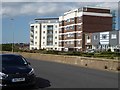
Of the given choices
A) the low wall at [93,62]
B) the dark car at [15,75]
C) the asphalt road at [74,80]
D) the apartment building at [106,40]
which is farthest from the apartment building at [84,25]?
the dark car at [15,75]

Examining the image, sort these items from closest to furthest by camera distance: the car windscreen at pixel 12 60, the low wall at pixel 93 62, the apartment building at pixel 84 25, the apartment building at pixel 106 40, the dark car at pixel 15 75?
1. the dark car at pixel 15 75
2. the car windscreen at pixel 12 60
3. the low wall at pixel 93 62
4. the apartment building at pixel 106 40
5. the apartment building at pixel 84 25

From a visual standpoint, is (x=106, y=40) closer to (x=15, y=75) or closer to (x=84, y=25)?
(x=84, y=25)

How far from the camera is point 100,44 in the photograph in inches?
3703

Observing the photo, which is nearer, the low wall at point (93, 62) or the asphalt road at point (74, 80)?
the asphalt road at point (74, 80)


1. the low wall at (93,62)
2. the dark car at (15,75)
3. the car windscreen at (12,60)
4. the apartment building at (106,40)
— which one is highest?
the apartment building at (106,40)

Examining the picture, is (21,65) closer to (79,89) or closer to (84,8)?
(79,89)

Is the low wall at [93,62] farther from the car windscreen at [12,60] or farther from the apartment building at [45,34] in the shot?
the apartment building at [45,34]

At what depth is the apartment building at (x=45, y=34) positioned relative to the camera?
137m

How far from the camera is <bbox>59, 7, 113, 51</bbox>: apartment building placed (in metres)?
101

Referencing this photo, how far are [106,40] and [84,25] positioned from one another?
1233 cm

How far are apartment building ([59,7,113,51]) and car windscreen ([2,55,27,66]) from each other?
8528 cm

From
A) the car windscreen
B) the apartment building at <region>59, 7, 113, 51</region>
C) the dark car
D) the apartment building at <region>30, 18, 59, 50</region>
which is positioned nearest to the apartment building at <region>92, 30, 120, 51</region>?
the apartment building at <region>59, 7, 113, 51</region>

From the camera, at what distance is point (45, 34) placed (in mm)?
141375

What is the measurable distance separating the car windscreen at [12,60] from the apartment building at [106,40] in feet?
244
